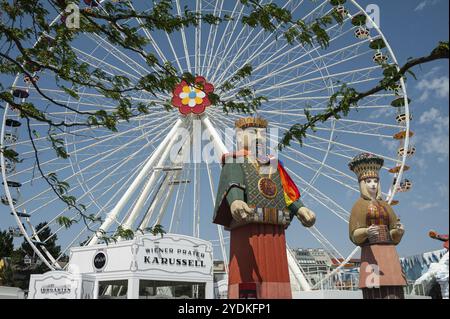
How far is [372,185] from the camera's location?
7.29 m

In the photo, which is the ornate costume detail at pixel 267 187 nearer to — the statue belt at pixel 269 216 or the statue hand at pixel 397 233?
the statue belt at pixel 269 216

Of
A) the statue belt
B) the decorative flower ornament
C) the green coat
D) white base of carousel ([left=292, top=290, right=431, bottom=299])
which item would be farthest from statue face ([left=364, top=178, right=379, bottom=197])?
the decorative flower ornament

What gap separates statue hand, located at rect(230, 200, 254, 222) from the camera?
5.52 meters

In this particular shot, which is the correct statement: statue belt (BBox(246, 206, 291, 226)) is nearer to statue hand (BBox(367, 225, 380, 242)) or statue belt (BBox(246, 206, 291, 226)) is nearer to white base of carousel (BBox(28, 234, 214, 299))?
statue hand (BBox(367, 225, 380, 242))

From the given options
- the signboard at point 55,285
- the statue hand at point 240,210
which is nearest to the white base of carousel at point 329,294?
the signboard at point 55,285

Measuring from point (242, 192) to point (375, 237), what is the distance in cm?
240

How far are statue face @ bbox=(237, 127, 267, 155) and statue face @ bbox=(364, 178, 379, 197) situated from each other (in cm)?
205

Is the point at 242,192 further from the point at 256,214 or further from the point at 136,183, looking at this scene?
the point at 136,183

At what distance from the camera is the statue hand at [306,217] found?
618cm
